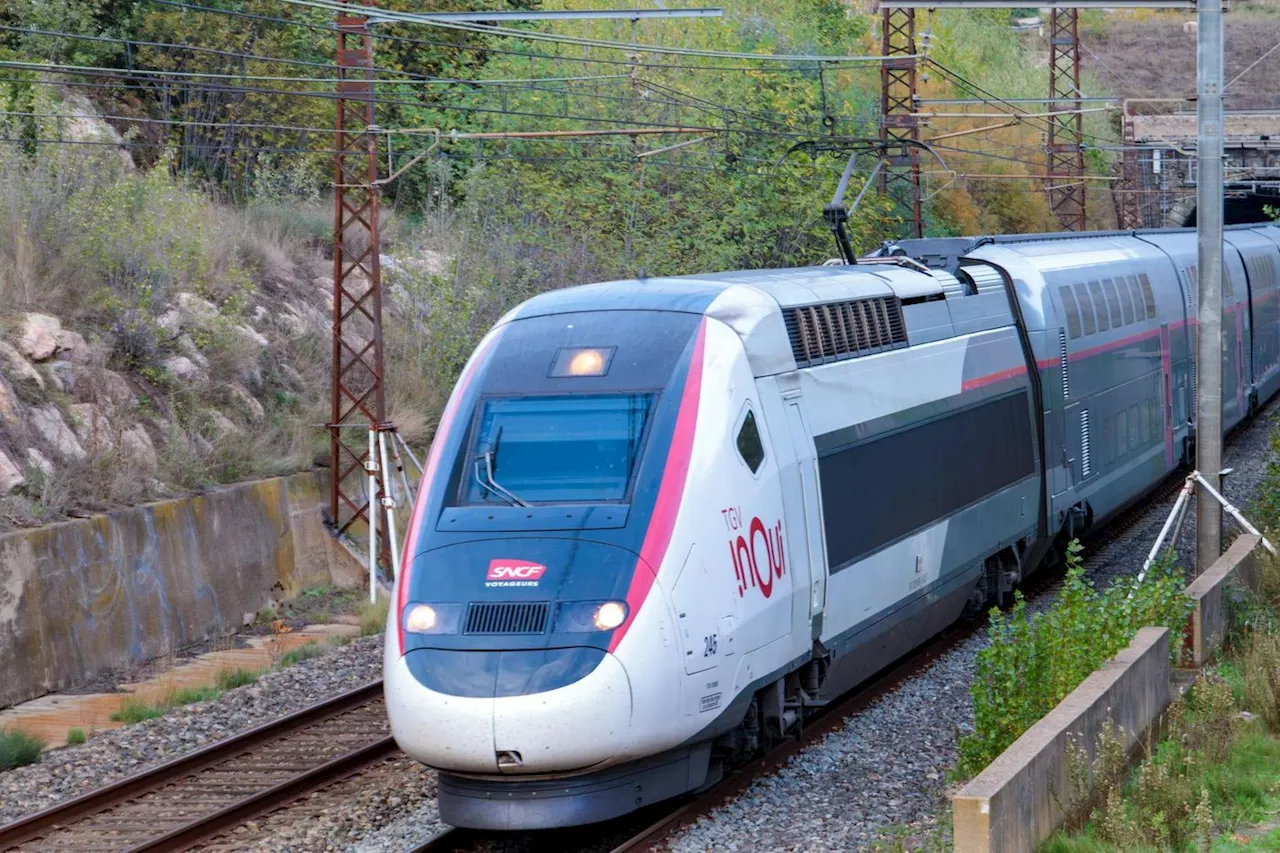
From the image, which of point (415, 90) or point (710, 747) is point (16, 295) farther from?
point (415, 90)

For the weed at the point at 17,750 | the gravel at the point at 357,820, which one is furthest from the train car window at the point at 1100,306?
the weed at the point at 17,750

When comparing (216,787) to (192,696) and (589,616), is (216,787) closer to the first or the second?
(192,696)

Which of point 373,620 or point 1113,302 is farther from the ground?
point 1113,302

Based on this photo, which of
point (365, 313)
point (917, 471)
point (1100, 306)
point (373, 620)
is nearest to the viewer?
point (917, 471)

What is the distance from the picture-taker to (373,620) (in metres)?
16.4

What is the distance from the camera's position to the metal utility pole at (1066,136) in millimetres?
40750

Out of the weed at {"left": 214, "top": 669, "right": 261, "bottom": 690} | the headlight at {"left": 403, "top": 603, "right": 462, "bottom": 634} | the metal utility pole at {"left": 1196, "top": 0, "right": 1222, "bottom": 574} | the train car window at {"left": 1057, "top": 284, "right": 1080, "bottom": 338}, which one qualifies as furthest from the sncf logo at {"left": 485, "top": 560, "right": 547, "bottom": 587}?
the train car window at {"left": 1057, "top": 284, "right": 1080, "bottom": 338}

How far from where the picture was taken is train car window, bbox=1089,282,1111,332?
53.8 feet

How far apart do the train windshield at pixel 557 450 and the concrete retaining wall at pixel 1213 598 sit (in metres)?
4.94

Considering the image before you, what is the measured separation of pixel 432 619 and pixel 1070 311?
946cm

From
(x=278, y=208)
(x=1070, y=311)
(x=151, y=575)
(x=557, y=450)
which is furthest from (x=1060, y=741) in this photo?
(x=278, y=208)

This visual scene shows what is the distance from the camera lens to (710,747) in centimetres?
872

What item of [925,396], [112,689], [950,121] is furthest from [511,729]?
[950,121]

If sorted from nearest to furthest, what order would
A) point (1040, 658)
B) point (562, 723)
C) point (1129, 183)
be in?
point (562, 723)
point (1040, 658)
point (1129, 183)
